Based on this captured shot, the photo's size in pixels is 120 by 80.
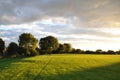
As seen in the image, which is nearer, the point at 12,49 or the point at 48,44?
the point at 12,49

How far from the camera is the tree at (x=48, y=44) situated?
137250 millimetres

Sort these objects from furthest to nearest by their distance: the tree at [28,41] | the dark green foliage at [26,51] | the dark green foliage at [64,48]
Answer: the dark green foliage at [64,48], the tree at [28,41], the dark green foliage at [26,51]

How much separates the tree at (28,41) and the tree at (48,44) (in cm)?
379

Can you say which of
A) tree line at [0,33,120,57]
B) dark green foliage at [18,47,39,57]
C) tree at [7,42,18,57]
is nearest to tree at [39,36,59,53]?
tree line at [0,33,120,57]

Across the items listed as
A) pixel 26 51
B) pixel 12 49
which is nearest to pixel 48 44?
pixel 26 51

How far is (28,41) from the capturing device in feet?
449

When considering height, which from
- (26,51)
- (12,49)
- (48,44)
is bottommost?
(26,51)

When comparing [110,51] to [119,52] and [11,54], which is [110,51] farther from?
[11,54]

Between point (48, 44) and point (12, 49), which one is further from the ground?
point (48, 44)

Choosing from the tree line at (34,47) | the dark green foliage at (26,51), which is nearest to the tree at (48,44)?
the tree line at (34,47)

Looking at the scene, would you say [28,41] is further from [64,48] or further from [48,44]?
[64,48]

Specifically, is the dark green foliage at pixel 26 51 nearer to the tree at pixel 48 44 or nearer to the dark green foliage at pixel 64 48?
A: the tree at pixel 48 44

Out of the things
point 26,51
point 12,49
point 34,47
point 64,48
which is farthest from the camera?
point 64,48

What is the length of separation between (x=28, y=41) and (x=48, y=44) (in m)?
10.9
